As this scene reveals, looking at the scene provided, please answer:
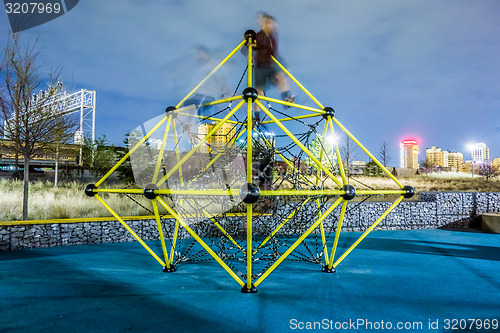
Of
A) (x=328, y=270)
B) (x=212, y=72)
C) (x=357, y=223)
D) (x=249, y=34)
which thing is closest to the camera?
(x=249, y=34)

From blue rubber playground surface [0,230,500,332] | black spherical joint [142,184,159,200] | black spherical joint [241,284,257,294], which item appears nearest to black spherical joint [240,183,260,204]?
blue rubber playground surface [0,230,500,332]

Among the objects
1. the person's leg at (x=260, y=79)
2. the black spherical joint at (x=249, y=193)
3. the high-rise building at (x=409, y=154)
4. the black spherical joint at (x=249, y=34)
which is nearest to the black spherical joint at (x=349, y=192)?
the black spherical joint at (x=249, y=193)

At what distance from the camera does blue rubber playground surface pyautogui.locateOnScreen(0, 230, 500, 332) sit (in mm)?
3910

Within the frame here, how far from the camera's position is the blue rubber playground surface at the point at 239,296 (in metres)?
3.91

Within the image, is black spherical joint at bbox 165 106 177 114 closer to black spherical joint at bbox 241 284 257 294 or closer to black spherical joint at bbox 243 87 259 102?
black spherical joint at bbox 243 87 259 102

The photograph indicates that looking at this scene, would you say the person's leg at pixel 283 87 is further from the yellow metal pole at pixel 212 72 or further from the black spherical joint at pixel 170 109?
the black spherical joint at pixel 170 109

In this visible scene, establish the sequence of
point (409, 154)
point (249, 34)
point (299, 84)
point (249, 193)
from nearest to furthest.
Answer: point (249, 193)
point (249, 34)
point (299, 84)
point (409, 154)

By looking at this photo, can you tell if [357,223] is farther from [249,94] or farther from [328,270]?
[249,94]

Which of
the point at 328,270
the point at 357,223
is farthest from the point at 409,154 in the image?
the point at 328,270

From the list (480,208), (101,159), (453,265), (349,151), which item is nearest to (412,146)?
(349,151)

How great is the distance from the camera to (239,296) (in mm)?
4879

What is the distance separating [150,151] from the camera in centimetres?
1819

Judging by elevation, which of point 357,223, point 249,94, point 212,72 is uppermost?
point 212,72

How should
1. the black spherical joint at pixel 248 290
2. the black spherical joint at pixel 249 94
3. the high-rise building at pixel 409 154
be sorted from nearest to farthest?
the black spherical joint at pixel 249 94
the black spherical joint at pixel 248 290
the high-rise building at pixel 409 154
